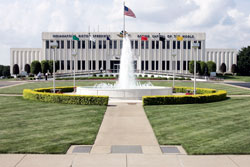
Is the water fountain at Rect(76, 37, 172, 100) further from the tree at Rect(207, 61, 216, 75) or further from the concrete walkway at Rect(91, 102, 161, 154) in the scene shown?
the tree at Rect(207, 61, 216, 75)

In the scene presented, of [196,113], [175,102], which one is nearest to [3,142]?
[196,113]

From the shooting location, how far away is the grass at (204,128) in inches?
321

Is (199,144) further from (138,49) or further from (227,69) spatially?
(227,69)

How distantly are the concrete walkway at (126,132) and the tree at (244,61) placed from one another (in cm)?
7198

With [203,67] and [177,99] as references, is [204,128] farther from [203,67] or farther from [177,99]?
[203,67]

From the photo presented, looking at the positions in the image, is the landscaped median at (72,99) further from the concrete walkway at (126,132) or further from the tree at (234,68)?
the tree at (234,68)

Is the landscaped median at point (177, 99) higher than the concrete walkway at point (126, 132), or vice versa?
the landscaped median at point (177, 99)

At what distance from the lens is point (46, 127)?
1084 centimetres

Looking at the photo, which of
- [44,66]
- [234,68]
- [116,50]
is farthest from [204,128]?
[234,68]

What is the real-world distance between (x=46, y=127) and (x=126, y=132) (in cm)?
330

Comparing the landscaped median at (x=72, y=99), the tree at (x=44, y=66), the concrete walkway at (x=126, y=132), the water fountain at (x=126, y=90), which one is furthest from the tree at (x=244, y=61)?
the concrete walkway at (x=126, y=132)

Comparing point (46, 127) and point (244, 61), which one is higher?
point (244, 61)

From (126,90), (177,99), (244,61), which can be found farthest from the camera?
(244,61)

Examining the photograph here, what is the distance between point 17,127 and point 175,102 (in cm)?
1056
